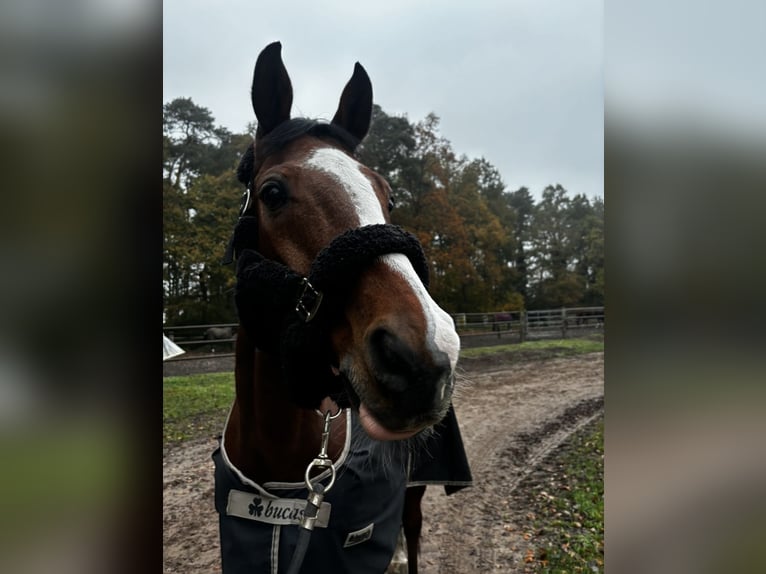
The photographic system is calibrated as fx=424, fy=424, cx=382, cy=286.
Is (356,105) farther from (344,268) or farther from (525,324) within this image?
(525,324)

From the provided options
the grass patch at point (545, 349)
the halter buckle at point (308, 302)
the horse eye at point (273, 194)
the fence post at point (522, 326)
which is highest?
the horse eye at point (273, 194)

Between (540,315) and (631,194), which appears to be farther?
(540,315)

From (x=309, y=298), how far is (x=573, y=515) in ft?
12.1

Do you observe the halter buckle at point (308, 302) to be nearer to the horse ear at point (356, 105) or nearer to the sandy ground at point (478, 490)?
the sandy ground at point (478, 490)

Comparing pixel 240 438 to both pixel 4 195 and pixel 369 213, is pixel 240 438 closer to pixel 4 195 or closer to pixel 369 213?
pixel 369 213

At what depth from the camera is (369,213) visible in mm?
1137

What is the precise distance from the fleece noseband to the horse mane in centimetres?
33

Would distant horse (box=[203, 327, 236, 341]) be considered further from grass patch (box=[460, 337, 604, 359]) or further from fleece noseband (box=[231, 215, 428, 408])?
grass patch (box=[460, 337, 604, 359])

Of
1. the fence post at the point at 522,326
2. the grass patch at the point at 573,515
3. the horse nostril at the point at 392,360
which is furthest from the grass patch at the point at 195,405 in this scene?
the fence post at the point at 522,326

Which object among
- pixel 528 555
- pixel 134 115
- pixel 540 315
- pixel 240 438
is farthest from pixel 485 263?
pixel 134 115

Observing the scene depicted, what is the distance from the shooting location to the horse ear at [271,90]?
136cm

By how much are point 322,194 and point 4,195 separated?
84cm

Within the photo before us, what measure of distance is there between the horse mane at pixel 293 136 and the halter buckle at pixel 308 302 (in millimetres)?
499

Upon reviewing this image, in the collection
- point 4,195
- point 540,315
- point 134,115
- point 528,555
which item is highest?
point 134,115
